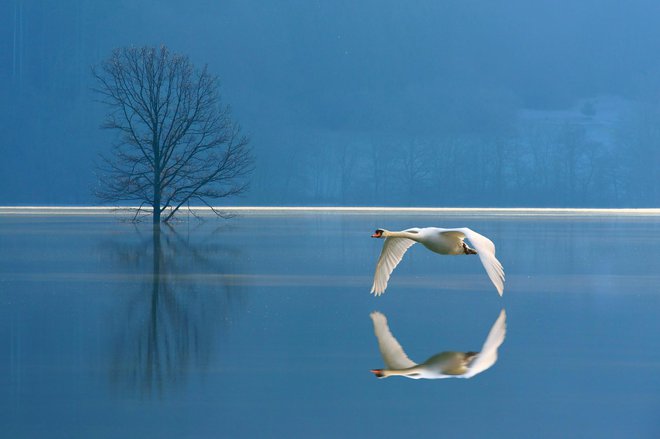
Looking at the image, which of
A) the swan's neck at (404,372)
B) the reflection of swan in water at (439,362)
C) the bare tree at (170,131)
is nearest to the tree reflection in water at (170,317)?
the swan's neck at (404,372)

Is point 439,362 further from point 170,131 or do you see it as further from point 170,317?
point 170,131

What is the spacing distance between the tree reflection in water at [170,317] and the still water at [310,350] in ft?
0.12

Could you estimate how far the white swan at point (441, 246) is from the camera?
13.4m

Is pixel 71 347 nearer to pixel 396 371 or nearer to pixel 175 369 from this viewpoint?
pixel 175 369

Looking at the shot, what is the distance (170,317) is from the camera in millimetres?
15039

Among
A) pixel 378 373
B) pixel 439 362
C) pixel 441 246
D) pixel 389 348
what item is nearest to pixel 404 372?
pixel 378 373

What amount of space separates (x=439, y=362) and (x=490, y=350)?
1.09m

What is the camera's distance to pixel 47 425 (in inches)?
333

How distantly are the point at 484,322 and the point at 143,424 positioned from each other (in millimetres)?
7018

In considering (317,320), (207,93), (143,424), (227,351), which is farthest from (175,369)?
(207,93)

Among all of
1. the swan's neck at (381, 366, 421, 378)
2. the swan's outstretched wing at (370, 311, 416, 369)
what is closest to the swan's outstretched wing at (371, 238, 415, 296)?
→ the swan's outstretched wing at (370, 311, 416, 369)

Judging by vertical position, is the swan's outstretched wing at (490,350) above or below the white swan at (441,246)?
below

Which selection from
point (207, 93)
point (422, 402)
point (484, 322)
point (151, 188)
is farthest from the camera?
point (151, 188)

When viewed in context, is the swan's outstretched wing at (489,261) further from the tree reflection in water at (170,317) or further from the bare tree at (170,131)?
the bare tree at (170,131)
